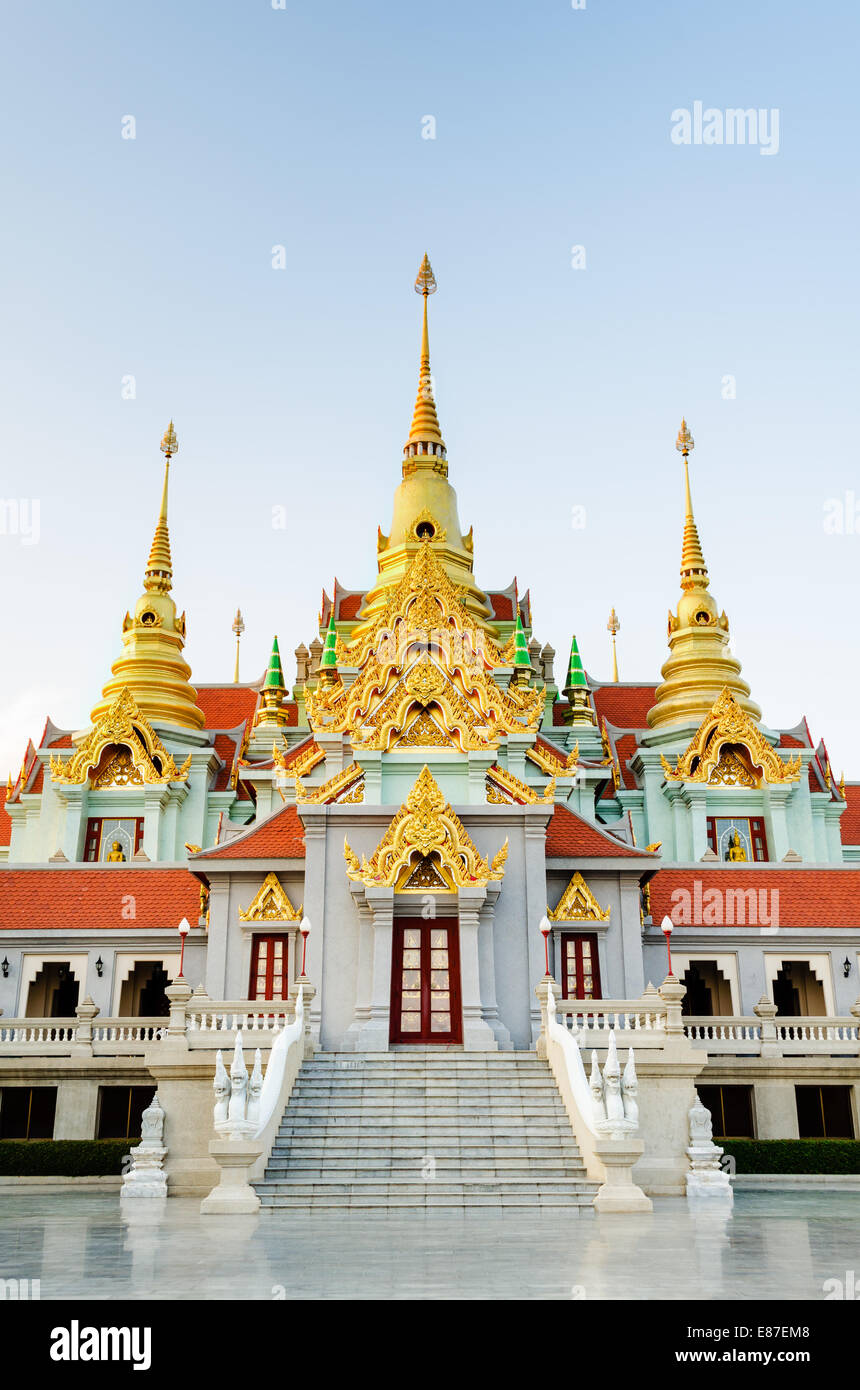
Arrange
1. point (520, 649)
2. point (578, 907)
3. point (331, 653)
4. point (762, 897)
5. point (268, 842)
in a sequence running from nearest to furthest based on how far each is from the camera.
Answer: point (578, 907), point (268, 842), point (762, 897), point (331, 653), point (520, 649)

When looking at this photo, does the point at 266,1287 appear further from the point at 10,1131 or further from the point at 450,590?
the point at 450,590

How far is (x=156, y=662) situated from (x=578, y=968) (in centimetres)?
1887

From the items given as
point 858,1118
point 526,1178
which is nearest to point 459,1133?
point 526,1178

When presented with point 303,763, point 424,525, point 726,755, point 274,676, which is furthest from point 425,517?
point 303,763

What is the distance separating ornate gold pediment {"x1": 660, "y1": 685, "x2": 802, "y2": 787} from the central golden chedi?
638 centimetres

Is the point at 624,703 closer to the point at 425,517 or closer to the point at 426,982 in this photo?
the point at 425,517

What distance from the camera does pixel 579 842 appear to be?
2362 centimetres

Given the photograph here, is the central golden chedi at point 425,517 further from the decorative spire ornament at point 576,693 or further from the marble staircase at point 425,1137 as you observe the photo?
the marble staircase at point 425,1137

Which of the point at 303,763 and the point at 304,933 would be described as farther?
the point at 303,763

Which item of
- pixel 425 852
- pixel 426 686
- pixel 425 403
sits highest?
pixel 425 403

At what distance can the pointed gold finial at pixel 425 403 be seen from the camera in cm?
3872

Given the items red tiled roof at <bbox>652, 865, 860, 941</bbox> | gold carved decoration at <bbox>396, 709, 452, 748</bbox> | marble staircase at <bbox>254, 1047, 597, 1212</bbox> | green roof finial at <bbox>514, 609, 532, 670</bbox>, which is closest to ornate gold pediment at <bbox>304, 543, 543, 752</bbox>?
gold carved decoration at <bbox>396, 709, 452, 748</bbox>

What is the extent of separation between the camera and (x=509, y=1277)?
8.68 metres
